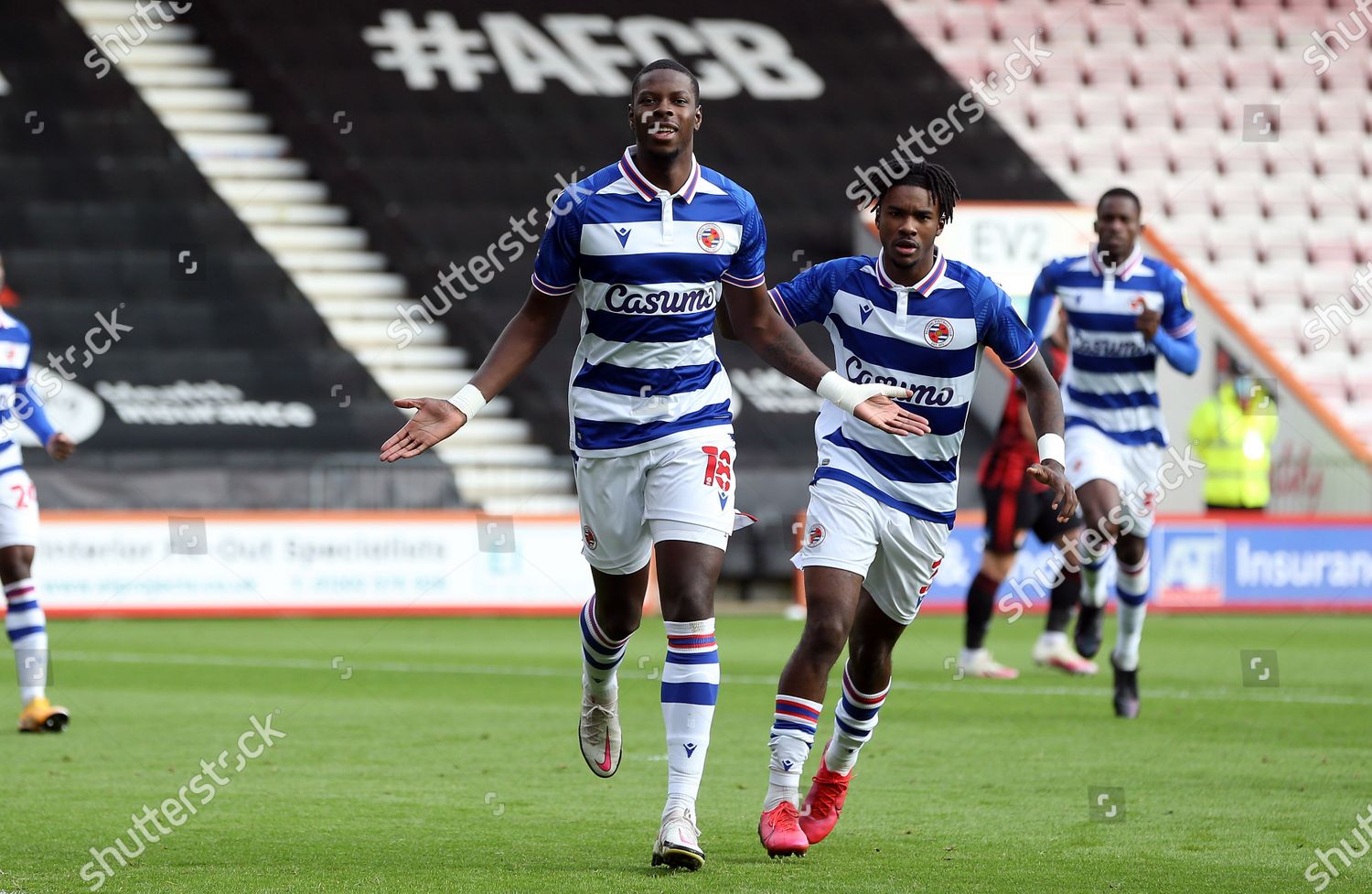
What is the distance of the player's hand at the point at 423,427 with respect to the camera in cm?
509

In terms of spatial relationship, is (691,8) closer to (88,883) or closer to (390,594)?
(390,594)

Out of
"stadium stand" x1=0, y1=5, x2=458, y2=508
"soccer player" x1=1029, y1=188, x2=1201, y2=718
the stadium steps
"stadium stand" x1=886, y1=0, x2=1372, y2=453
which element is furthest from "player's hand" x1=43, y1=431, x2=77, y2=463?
"stadium stand" x1=886, y1=0, x2=1372, y2=453

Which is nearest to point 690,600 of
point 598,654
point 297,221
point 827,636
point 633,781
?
point 827,636

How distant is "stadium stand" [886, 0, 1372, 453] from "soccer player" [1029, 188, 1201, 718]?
1422 cm

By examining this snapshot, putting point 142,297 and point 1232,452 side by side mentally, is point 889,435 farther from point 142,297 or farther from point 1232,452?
point 142,297

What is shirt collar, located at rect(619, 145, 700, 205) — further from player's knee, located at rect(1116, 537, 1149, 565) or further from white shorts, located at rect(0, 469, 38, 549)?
player's knee, located at rect(1116, 537, 1149, 565)

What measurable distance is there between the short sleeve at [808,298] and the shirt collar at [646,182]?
587 mm

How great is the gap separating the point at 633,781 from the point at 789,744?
171cm

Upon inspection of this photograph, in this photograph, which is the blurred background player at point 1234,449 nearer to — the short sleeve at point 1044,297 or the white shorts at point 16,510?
the short sleeve at point 1044,297

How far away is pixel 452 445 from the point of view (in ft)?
67.2

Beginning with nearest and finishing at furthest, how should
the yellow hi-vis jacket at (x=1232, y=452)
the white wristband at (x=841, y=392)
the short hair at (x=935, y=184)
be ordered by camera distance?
the white wristband at (x=841, y=392) < the short hair at (x=935, y=184) < the yellow hi-vis jacket at (x=1232, y=452)

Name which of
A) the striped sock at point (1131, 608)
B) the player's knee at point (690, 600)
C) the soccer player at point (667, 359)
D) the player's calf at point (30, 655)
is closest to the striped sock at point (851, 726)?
the soccer player at point (667, 359)

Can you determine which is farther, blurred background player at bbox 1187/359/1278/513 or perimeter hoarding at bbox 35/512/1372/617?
blurred background player at bbox 1187/359/1278/513

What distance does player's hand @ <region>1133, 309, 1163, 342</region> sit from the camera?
8.71m
